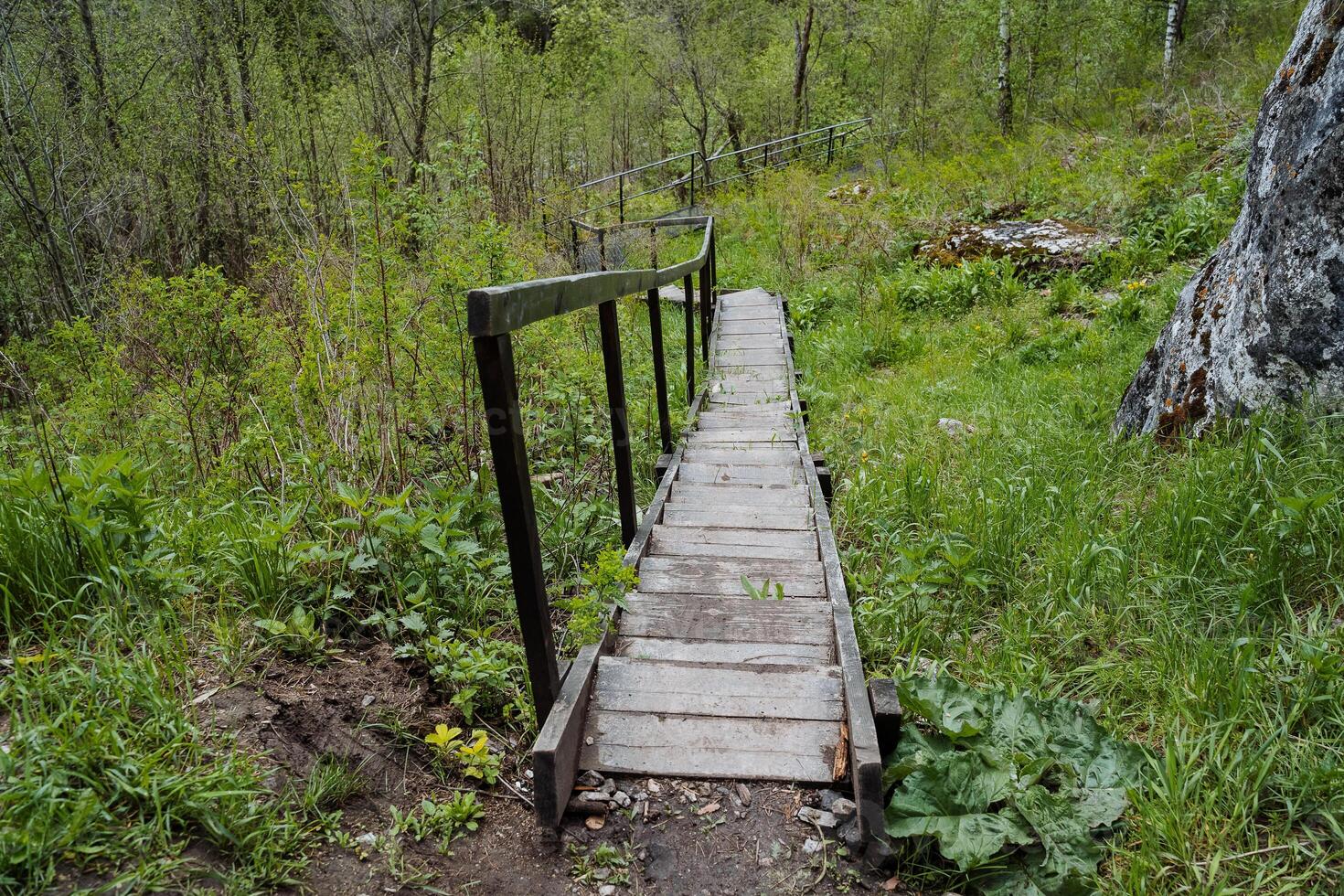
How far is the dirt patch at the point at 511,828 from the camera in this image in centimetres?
175

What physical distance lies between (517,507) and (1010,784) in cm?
141

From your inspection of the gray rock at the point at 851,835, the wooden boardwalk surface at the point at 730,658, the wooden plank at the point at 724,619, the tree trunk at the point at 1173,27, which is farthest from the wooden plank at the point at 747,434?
the tree trunk at the point at 1173,27

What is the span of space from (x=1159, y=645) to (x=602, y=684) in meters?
1.81

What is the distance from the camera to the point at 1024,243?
869cm

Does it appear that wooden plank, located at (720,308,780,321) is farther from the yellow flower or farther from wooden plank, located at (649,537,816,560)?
the yellow flower

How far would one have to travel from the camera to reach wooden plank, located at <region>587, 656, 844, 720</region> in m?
2.26

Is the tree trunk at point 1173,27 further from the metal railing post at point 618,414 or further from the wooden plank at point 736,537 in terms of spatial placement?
the metal railing post at point 618,414

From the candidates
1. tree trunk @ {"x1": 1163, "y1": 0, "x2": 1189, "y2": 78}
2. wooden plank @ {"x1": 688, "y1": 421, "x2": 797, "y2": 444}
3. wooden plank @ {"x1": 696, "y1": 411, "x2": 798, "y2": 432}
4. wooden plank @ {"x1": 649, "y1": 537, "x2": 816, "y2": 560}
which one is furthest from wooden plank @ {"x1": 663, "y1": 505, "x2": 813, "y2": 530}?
tree trunk @ {"x1": 1163, "y1": 0, "x2": 1189, "y2": 78}

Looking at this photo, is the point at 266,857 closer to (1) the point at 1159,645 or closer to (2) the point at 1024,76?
(1) the point at 1159,645

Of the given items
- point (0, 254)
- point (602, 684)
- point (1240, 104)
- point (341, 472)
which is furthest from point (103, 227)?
point (1240, 104)

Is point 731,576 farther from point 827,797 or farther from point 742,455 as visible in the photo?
point 742,455

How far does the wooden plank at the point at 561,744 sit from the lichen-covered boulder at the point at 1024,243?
314 inches

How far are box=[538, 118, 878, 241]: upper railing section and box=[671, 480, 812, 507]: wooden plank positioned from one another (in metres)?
9.83

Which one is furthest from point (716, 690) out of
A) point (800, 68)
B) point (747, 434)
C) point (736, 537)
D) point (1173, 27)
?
point (800, 68)
